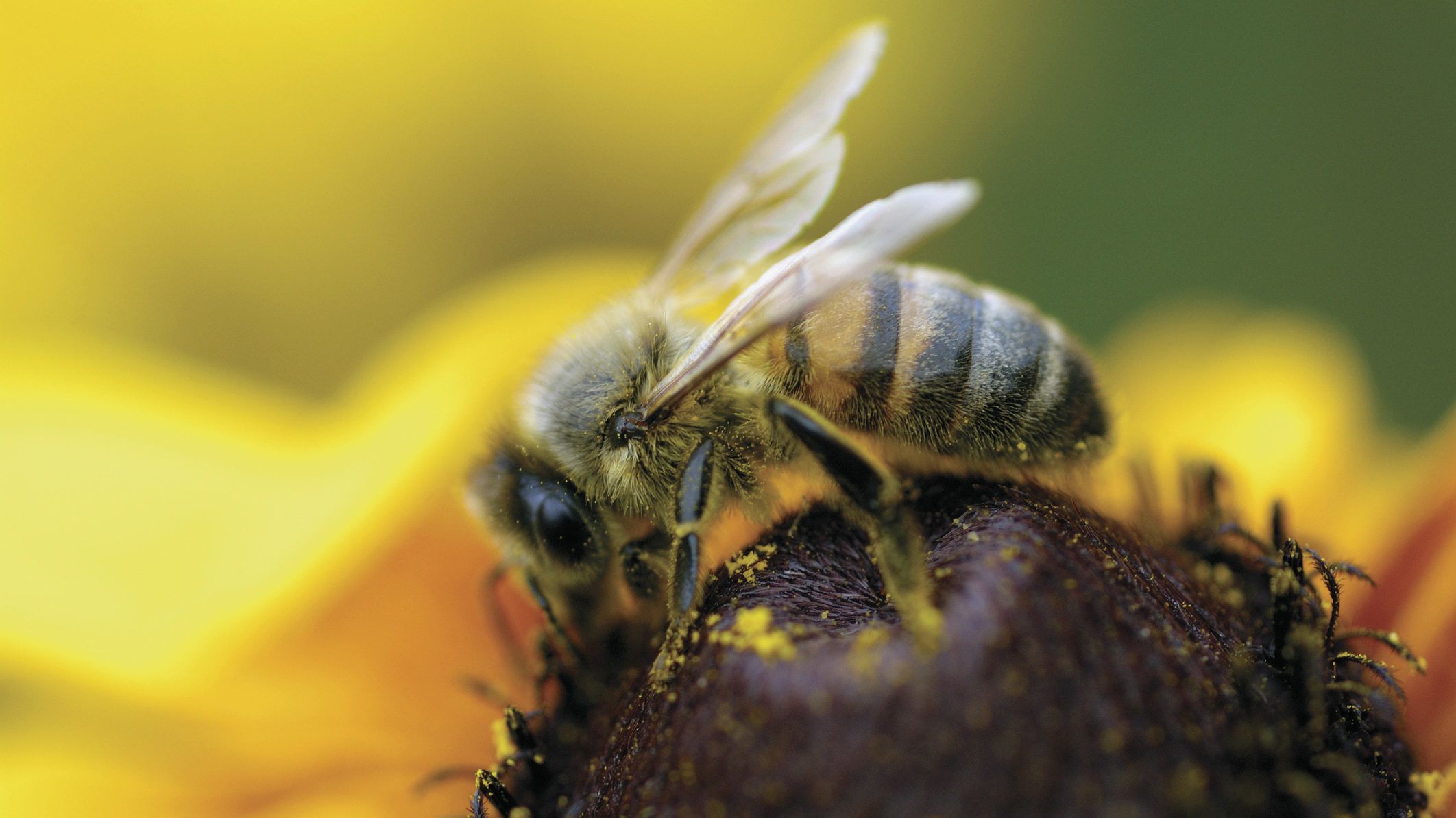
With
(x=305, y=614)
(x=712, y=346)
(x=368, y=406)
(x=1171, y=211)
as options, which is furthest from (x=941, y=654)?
(x=1171, y=211)

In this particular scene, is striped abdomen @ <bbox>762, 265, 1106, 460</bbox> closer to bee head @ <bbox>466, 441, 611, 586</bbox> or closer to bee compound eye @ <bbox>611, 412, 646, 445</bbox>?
bee compound eye @ <bbox>611, 412, 646, 445</bbox>

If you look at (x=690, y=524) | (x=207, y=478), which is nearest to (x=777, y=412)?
(x=690, y=524)

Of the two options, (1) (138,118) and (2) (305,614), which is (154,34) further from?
(2) (305,614)

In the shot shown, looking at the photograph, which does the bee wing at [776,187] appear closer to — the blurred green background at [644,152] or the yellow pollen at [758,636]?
the yellow pollen at [758,636]

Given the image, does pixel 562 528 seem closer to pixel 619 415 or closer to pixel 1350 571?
pixel 619 415

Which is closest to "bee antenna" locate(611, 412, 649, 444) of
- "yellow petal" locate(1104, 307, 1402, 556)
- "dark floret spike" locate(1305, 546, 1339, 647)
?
"yellow petal" locate(1104, 307, 1402, 556)

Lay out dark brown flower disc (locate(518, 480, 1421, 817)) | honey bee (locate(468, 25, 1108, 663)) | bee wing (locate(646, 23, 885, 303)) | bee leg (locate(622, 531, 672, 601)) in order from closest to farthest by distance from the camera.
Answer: dark brown flower disc (locate(518, 480, 1421, 817))
honey bee (locate(468, 25, 1108, 663))
bee leg (locate(622, 531, 672, 601))
bee wing (locate(646, 23, 885, 303))
